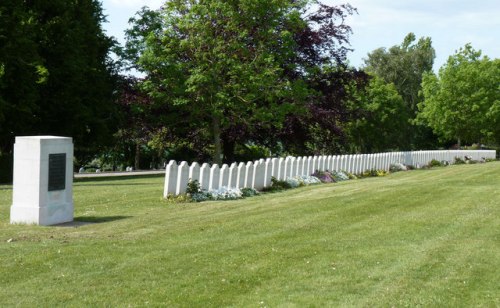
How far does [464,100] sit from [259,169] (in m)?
45.1

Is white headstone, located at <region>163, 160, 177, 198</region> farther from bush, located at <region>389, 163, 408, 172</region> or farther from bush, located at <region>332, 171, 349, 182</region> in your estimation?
bush, located at <region>389, 163, 408, 172</region>

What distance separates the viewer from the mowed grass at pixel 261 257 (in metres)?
6.97

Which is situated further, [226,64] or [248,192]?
[226,64]

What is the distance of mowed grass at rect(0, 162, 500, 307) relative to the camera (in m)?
6.97

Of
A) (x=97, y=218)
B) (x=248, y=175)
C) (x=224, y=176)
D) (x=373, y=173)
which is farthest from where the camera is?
(x=373, y=173)

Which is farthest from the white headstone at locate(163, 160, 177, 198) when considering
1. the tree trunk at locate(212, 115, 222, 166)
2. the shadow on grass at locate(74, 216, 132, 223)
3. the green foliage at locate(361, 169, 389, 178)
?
the tree trunk at locate(212, 115, 222, 166)

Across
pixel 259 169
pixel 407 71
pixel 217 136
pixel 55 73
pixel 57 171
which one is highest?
pixel 407 71

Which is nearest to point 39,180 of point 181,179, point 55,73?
point 181,179

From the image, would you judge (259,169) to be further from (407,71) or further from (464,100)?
(407,71)

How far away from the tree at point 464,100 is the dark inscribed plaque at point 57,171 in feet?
173

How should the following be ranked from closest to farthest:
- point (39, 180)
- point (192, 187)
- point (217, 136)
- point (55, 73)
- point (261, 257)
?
point (261, 257), point (39, 180), point (192, 187), point (55, 73), point (217, 136)

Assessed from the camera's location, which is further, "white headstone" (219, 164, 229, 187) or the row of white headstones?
"white headstone" (219, 164, 229, 187)

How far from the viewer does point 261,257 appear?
8.88 meters

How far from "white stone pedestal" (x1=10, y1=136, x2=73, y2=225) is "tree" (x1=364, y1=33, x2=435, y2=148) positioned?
2286 inches
